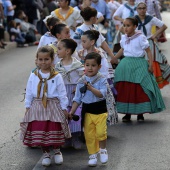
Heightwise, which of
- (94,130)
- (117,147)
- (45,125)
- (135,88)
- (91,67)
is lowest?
(117,147)

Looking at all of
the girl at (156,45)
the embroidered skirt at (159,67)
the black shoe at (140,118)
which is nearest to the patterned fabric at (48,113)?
the black shoe at (140,118)

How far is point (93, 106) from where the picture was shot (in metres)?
8.01

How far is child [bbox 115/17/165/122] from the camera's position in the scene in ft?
34.2

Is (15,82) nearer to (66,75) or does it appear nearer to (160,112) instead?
(160,112)

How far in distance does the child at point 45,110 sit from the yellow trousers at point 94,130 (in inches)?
10.4

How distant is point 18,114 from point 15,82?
3861 mm

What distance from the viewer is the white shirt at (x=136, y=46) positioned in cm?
1040

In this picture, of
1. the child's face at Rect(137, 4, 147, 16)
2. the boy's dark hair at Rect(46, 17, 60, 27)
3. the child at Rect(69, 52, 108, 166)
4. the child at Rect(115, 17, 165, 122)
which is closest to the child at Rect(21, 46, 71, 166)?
the child at Rect(69, 52, 108, 166)

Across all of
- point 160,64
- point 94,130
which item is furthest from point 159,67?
point 94,130

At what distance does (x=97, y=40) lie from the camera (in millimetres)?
10172

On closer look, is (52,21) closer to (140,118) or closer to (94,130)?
(140,118)

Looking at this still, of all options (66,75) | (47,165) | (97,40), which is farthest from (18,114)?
(47,165)

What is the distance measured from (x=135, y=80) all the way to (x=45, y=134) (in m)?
3.08

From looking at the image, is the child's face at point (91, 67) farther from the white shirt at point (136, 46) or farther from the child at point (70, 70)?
the white shirt at point (136, 46)
